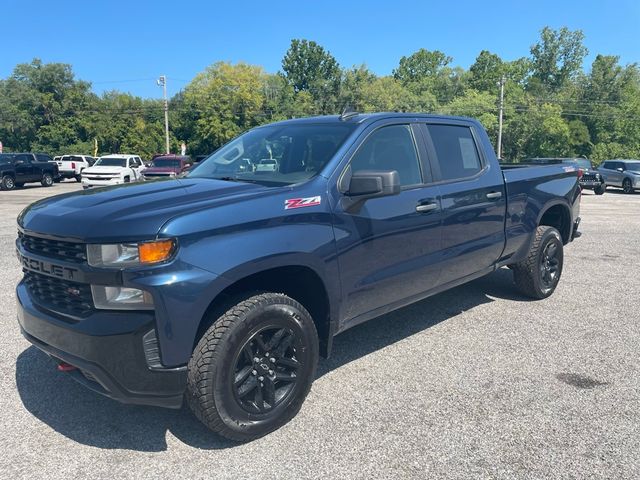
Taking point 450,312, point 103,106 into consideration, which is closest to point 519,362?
point 450,312

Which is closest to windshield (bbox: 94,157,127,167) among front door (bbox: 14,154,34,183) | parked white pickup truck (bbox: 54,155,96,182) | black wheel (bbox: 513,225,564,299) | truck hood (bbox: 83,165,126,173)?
truck hood (bbox: 83,165,126,173)

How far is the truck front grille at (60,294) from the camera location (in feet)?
8.87

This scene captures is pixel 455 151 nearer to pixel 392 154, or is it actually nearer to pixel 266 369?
pixel 392 154

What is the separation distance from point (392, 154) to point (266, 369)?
1874 millimetres

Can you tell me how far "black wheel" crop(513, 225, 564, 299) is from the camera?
5488mm

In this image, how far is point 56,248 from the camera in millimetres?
2846

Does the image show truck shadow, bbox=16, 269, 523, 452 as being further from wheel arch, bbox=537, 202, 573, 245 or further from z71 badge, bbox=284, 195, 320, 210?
wheel arch, bbox=537, 202, 573, 245

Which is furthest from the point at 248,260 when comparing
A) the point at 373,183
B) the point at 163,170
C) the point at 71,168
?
the point at 71,168

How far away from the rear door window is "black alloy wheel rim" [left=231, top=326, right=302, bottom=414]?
2005mm

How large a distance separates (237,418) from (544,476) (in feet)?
5.39

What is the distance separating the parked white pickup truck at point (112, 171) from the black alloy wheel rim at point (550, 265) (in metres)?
19.6

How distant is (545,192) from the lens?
548 centimetres

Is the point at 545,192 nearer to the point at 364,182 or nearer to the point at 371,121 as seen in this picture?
the point at 371,121

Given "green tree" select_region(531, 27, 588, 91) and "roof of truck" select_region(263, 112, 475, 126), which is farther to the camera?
"green tree" select_region(531, 27, 588, 91)
